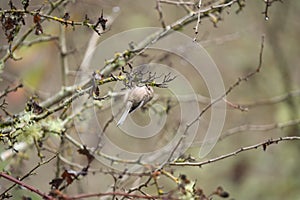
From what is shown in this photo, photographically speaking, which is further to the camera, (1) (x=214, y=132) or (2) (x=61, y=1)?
(1) (x=214, y=132)

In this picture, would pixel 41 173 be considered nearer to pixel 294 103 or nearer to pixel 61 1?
pixel 294 103

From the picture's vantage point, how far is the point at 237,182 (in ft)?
11.2

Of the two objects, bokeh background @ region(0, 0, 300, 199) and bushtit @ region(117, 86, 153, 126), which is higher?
bokeh background @ region(0, 0, 300, 199)

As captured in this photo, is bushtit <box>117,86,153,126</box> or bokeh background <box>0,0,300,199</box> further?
bokeh background <box>0,0,300,199</box>

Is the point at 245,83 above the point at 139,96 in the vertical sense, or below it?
above

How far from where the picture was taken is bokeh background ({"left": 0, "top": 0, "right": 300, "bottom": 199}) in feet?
10.1

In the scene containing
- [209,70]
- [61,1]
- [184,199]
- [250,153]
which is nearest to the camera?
[184,199]

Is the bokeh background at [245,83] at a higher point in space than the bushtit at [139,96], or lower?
higher

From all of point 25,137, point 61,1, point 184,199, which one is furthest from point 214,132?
point 184,199

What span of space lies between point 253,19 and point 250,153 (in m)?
0.87

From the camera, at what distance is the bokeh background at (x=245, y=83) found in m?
3.07

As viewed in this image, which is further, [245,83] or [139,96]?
[245,83]

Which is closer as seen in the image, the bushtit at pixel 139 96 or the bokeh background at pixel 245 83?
the bushtit at pixel 139 96

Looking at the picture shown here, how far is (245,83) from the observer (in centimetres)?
356
